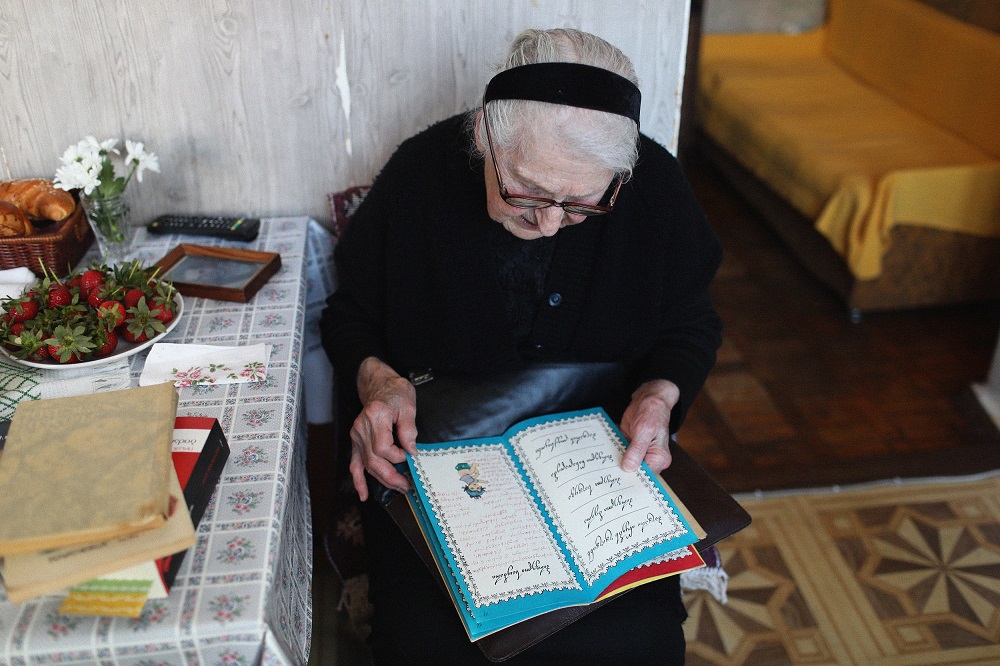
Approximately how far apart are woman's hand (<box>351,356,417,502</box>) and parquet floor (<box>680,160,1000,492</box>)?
3.80 ft

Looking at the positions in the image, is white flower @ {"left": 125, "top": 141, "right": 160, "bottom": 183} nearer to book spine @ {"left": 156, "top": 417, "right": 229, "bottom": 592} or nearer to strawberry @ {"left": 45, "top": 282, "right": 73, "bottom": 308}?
strawberry @ {"left": 45, "top": 282, "right": 73, "bottom": 308}

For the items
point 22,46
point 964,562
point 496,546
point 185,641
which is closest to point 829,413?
point 964,562

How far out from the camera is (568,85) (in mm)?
1062

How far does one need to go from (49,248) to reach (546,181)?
87 centimetres

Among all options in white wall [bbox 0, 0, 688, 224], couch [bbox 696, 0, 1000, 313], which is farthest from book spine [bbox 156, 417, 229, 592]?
couch [bbox 696, 0, 1000, 313]

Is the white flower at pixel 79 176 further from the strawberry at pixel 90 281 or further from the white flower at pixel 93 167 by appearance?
the strawberry at pixel 90 281

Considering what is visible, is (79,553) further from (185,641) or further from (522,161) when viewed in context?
(522,161)

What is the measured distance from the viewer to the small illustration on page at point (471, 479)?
3.70ft

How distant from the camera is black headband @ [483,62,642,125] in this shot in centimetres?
106

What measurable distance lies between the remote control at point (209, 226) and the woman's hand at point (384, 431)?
47cm

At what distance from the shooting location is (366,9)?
4.92ft

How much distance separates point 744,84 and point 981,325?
174 cm

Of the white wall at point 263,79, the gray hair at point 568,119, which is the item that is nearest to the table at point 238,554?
the white wall at point 263,79

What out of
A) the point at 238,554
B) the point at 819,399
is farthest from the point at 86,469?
the point at 819,399
